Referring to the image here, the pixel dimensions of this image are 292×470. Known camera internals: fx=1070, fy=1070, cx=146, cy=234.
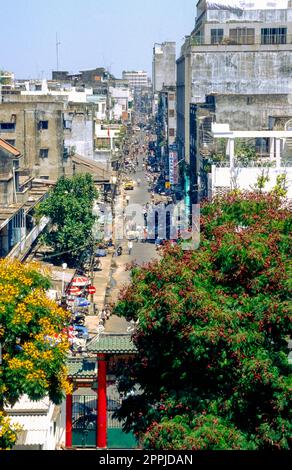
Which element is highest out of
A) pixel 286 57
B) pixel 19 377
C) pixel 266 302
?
pixel 286 57

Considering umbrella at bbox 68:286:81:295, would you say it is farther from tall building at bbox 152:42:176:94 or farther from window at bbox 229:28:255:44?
tall building at bbox 152:42:176:94

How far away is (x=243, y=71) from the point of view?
202ft

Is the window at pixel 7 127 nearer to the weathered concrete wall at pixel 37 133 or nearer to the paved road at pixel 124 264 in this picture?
the weathered concrete wall at pixel 37 133

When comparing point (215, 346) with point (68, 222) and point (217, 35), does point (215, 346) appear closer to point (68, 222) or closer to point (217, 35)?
point (68, 222)

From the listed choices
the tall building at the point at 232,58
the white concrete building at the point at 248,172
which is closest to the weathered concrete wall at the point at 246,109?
the tall building at the point at 232,58

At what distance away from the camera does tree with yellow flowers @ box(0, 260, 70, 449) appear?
56.1 feet

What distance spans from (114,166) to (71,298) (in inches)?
1819

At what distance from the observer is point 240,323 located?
17016 mm

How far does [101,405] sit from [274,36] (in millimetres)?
45444

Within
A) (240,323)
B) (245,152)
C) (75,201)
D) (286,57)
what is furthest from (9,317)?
(286,57)

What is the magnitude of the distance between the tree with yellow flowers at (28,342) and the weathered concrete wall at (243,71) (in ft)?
147

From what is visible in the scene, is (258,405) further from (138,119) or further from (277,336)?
(138,119)

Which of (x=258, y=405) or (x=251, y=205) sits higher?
(x=251, y=205)

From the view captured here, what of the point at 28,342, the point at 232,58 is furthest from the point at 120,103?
the point at 28,342
